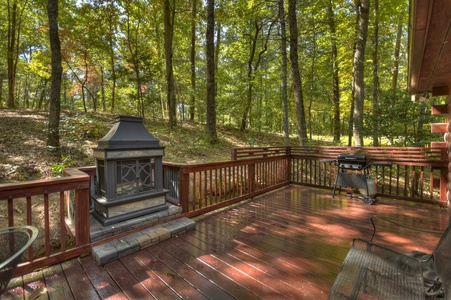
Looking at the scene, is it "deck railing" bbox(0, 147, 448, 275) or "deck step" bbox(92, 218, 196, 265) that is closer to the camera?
"deck railing" bbox(0, 147, 448, 275)

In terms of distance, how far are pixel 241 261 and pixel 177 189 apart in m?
1.49

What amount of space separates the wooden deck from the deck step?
0.22ft

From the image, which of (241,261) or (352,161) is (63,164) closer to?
(241,261)

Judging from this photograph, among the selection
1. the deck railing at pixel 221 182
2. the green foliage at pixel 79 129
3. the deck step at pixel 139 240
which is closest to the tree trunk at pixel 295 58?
the deck railing at pixel 221 182

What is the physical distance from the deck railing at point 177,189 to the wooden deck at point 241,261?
0.27 meters

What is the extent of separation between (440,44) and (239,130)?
32.8ft

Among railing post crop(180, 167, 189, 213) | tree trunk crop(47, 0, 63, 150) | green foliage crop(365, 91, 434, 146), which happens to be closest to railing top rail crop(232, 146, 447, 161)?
railing post crop(180, 167, 189, 213)

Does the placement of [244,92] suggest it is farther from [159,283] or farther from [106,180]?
[159,283]

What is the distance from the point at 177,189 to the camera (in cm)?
326

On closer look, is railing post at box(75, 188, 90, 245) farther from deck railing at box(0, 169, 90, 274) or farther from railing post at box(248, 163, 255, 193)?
railing post at box(248, 163, 255, 193)

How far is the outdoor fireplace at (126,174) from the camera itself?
2.45 metres

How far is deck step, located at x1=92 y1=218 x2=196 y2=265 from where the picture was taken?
2191 millimetres

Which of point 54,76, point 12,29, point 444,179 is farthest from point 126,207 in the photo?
point 12,29

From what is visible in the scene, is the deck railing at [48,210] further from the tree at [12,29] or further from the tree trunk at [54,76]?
the tree at [12,29]
